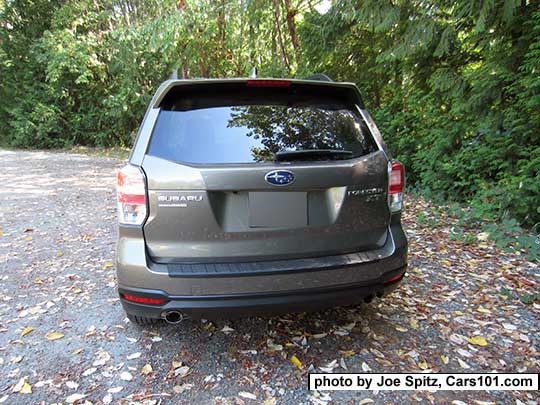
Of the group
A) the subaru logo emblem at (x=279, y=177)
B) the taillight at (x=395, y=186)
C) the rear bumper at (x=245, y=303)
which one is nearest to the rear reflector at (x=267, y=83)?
the subaru logo emblem at (x=279, y=177)

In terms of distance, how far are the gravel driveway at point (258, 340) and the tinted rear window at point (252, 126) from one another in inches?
49.8

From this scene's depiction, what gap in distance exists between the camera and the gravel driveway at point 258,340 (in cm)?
206

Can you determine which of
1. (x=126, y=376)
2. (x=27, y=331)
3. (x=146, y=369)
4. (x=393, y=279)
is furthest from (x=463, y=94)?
(x=27, y=331)

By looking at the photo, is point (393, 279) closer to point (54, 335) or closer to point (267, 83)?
point (267, 83)

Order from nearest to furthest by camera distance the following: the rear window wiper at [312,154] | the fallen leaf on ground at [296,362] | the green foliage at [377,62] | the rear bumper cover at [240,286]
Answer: the rear bumper cover at [240,286] → the rear window wiper at [312,154] → the fallen leaf on ground at [296,362] → the green foliage at [377,62]

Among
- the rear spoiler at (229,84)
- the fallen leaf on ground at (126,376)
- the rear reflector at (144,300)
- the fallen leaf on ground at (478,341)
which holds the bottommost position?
the fallen leaf on ground at (478,341)

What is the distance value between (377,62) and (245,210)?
239 inches

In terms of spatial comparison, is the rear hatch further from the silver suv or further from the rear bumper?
the rear bumper

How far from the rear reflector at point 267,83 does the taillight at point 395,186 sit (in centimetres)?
83

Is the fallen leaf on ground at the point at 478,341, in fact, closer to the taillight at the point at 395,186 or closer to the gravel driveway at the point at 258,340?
the gravel driveway at the point at 258,340

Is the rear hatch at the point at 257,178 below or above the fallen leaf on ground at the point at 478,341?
above

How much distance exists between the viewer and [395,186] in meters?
2.29

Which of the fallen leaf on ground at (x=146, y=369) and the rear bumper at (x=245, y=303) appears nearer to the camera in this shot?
the rear bumper at (x=245, y=303)

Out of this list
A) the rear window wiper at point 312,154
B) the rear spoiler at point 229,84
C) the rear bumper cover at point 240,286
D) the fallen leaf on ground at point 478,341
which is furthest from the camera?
the fallen leaf on ground at point 478,341
